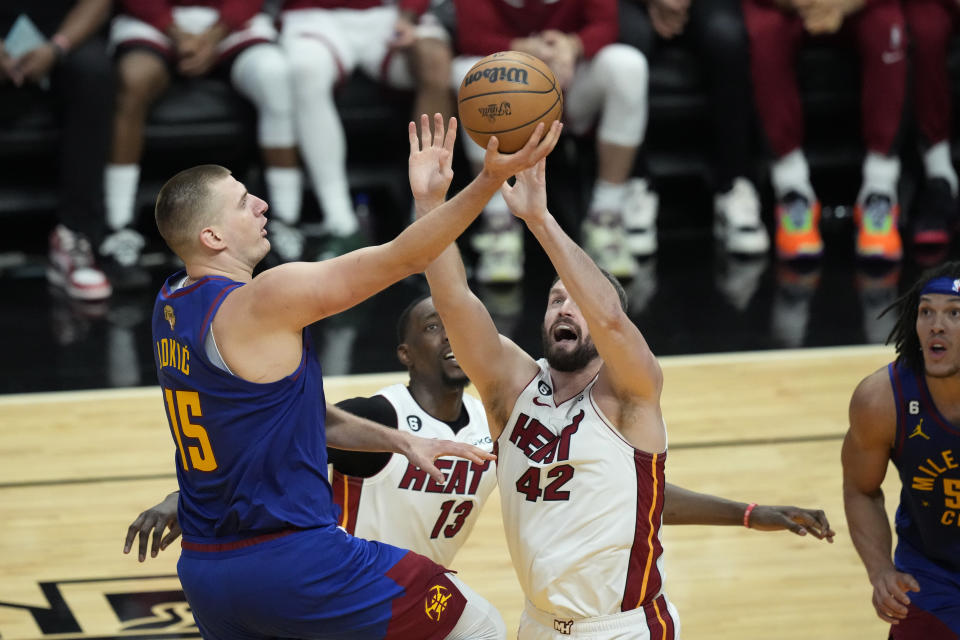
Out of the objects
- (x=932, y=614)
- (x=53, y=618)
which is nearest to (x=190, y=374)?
(x=53, y=618)

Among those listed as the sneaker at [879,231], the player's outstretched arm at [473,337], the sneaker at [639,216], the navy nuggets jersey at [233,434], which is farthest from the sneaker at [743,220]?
the navy nuggets jersey at [233,434]

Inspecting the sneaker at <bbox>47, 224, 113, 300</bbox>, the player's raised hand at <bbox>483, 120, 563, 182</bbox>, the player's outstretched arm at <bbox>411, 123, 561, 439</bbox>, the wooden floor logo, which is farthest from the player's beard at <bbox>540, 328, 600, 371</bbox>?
the sneaker at <bbox>47, 224, 113, 300</bbox>

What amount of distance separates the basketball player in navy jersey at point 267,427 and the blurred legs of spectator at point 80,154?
187 inches

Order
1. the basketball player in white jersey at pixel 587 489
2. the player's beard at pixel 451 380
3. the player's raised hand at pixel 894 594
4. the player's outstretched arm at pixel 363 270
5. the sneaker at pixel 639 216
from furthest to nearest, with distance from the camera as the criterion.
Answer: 1. the sneaker at pixel 639 216
2. the player's beard at pixel 451 380
3. the player's raised hand at pixel 894 594
4. the basketball player in white jersey at pixel 587 489
5. the player's outstretched arm at pixel 363 270

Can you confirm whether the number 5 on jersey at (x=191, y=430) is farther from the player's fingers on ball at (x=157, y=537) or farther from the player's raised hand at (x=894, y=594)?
the player's raised hand at (x=894, y=594)

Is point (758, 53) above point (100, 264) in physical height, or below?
above

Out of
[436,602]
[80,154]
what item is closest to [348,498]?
[436,602]

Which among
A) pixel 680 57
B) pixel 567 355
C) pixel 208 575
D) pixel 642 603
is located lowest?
pixel 642 603

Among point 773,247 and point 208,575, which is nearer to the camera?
point 208,575

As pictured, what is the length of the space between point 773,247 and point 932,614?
16.8 ft

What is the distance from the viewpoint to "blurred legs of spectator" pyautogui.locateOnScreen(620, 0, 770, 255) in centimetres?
850

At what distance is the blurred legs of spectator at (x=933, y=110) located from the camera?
849cm

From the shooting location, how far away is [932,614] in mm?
4004

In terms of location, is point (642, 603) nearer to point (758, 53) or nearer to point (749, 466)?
point (749, 466)
